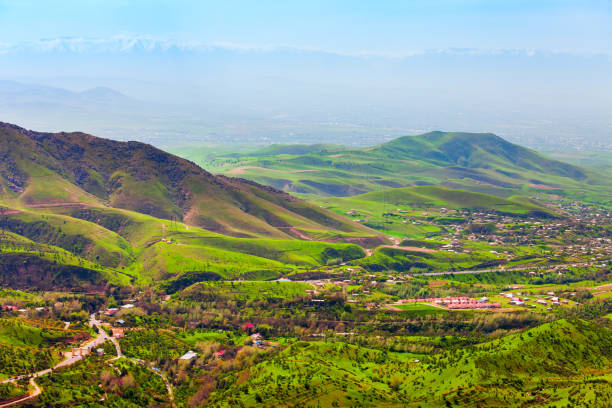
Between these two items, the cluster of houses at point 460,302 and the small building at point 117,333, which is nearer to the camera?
the small building at point 117,333

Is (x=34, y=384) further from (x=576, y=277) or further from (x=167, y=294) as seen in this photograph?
(x=576, y=277)

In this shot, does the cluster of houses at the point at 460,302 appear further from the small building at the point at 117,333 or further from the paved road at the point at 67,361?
the paved road at the point at 67,361

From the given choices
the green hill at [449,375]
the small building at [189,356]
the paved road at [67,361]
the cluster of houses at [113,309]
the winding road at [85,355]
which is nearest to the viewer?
the green hill at [449,375]

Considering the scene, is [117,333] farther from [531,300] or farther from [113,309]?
[531,300]

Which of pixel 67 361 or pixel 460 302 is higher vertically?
pixel 460 302

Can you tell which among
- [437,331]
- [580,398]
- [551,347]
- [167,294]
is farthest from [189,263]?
[580,398]

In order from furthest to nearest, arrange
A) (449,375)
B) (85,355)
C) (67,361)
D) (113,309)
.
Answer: (113,309), (85,355), (67,361), (449,375)

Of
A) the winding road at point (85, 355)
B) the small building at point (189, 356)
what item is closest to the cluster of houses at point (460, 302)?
→ the small building at point (189, 356)

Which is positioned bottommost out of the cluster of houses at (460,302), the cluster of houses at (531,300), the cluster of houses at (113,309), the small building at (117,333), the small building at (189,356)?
the small building at (189,356)

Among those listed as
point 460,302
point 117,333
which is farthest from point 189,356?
point 460,302

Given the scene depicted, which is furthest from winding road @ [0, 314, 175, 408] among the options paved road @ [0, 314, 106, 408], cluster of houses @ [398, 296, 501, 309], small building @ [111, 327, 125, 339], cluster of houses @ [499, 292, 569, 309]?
cluster of houses @ [499, 292, 569, 309]
